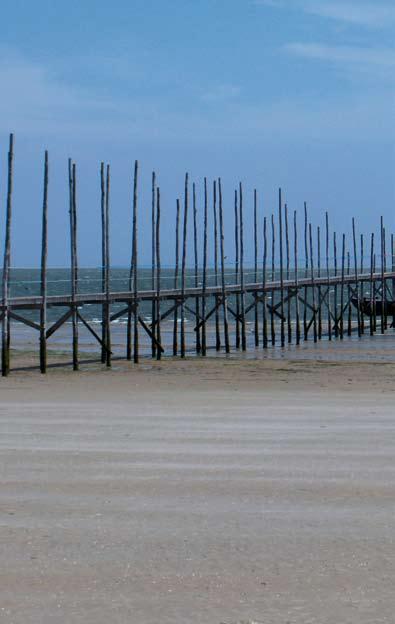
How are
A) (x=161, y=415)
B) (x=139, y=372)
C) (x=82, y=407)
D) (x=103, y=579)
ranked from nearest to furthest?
(x=103, y=579)
(x=161, y=415)
(x=82, y=407)
(x=139, y=372)

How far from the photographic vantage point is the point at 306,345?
129 ft

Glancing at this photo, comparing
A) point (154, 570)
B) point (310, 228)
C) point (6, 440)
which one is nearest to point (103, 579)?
point (154, 570)

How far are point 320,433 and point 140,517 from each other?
14.3 ft

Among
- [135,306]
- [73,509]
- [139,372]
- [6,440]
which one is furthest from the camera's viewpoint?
[135,306]

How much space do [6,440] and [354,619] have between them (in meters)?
5.95

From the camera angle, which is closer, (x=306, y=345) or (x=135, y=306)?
(x=135, y=306)

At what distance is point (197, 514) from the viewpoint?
784 cm

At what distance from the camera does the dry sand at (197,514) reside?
598 centimetres

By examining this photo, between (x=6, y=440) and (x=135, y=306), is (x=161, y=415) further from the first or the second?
(x=135, y=306)

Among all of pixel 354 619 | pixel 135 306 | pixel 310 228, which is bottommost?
pixel 354 619

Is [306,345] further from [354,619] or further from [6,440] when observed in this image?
[354,619]

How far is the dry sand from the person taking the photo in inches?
235

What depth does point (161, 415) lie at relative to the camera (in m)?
13.7

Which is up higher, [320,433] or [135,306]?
[135,306]
